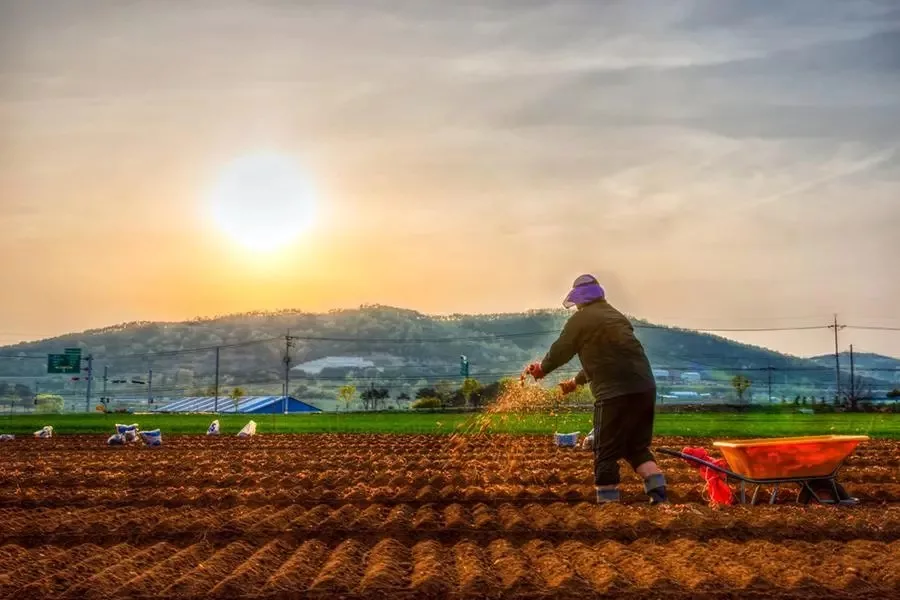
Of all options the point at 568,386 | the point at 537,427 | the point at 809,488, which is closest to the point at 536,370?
the point at 568,386

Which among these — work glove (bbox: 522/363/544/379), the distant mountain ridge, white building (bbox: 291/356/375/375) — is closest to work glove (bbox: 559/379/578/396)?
work glove (bbox: 522/363/544/379)

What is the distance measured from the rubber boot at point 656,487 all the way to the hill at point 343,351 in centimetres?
12875

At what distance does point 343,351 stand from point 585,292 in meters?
161

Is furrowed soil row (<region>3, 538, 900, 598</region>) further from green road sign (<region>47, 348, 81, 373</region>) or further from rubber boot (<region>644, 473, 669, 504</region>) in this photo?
green road sign (<region>47, 348, 81, 373</region>)

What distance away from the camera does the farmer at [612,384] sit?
27.0ft

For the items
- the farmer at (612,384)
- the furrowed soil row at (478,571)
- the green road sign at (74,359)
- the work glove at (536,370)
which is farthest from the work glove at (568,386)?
the green road sign at (74,359)

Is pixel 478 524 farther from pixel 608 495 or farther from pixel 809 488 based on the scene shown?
pixel 809 488

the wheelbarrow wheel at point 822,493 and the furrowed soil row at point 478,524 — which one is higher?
the wheelbarrow wheel at point 822,493

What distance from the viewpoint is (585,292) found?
873 centimetres

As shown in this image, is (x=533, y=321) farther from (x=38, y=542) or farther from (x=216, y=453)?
(x=38, y=542)

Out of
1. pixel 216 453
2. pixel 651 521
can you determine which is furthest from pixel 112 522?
pixel 216 453

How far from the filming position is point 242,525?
309 inches

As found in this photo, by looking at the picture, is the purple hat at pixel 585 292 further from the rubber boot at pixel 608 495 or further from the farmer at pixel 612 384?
the rubber boot at pixel 608 495

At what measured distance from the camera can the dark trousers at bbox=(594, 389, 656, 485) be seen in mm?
8219
